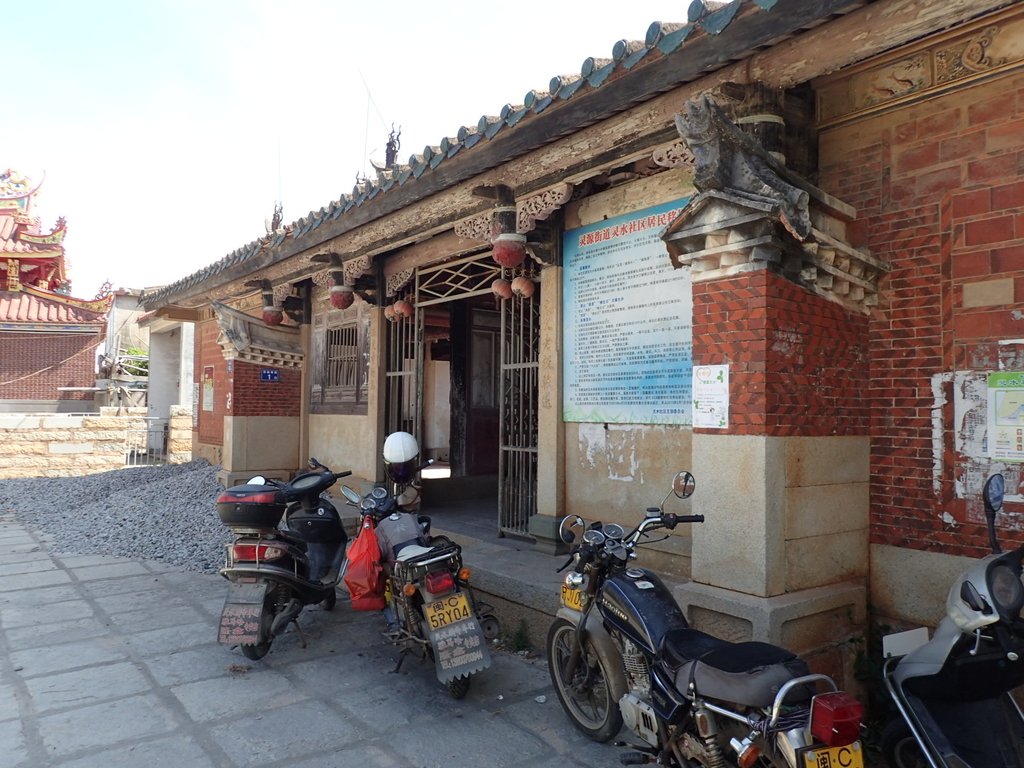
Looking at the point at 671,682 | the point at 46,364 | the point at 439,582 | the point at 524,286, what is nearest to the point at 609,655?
→ the point at 671,682

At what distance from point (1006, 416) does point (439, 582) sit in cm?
308

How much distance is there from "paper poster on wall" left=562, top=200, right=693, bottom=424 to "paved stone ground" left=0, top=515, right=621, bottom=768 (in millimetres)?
1949

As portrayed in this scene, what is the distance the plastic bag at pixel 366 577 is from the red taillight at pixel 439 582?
A: 73 centimetres

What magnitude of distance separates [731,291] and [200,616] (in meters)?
4.69

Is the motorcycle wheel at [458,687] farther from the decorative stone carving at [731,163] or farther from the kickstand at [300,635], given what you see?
the decorative stone carving at [731,163]

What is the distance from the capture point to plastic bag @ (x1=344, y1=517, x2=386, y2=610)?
4.59 m

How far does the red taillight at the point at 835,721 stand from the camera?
7.17 feet

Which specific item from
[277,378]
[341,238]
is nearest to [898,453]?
[341,238]

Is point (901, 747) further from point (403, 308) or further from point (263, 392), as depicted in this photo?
point (263, 392)

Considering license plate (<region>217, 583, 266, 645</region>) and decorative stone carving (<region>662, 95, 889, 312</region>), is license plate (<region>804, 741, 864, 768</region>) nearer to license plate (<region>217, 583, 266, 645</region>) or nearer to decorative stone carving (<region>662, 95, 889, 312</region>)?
decorative stone carving (<region>662, 95, 889, 312</region>)

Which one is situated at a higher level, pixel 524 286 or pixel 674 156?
pixel 674 156

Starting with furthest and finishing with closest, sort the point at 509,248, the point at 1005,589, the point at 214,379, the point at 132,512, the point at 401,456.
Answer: the point at 214,379 < the point at 132,512 < the point at 509,248 < the point at 401,456 < the point at 1005,589

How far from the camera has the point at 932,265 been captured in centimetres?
382

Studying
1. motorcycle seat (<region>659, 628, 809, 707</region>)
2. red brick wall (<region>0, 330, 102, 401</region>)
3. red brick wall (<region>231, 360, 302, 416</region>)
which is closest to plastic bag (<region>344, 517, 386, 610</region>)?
motorcycle seat (<region>659, 628, 809, 707</region>)
